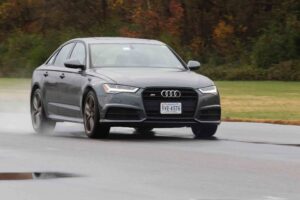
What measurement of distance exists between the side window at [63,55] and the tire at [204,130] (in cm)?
276

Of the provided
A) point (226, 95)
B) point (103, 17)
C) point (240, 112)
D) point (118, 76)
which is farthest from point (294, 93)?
point (103, 17)

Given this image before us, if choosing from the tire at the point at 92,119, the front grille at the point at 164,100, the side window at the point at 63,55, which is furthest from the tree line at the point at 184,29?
the front grille at the point at 164,100

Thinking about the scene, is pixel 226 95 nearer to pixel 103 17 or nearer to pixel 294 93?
pixel 294 93

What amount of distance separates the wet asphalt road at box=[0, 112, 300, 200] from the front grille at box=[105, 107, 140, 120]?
0.36 meters

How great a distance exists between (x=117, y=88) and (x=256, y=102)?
1418 cm

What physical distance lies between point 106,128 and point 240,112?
30.5 feet

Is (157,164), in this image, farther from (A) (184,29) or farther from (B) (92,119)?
(A) (184,29)

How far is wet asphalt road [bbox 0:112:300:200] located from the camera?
404 inches

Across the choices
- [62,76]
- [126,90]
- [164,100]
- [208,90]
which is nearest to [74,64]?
[62,76]

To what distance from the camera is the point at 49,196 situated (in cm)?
997

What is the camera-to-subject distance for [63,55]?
62.3ft

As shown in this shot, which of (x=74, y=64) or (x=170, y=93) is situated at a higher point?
(x=74, y=64)

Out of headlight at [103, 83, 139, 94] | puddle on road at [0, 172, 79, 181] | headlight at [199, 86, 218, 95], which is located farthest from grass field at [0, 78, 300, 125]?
puddle on road at [0, 172, 79, 181]

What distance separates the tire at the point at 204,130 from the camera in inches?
677
